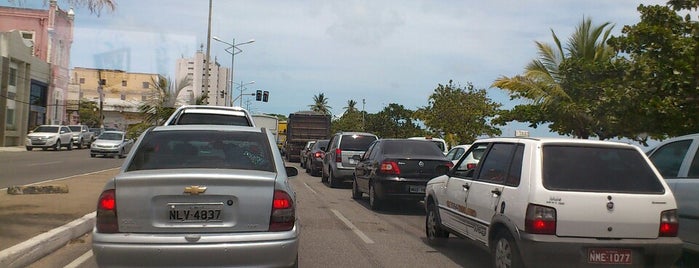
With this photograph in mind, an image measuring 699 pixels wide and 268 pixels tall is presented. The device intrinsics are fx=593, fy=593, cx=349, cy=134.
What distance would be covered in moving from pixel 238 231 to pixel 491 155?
334 centimetres

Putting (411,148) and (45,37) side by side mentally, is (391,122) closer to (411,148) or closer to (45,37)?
(45,37)

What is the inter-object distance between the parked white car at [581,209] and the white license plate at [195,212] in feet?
9.13

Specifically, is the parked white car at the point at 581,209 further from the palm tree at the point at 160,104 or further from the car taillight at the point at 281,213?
the palm tree at the point at 160,104

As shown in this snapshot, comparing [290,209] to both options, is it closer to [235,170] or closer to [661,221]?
[235,170]

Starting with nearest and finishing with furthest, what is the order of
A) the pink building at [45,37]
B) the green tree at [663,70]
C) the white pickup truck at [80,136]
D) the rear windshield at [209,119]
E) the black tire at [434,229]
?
the black tire at [434,229], the green tree at [663,70], the rear windshield at [209,119], the white pickup truck at [80,136], the pink building at [45,37]

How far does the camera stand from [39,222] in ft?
27.7

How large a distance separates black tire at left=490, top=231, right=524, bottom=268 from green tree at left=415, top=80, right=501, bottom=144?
29464mm

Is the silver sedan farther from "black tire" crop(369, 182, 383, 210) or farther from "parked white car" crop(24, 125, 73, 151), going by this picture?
"parked white car" crop(24, 125, 73, 151)

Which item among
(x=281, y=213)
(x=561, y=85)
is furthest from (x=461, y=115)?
(x=281, y=213)

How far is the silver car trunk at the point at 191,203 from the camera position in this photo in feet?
15.8

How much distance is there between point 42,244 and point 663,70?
31.0ft

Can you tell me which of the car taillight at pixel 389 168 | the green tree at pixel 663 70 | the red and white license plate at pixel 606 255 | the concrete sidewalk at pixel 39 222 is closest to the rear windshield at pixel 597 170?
the red and white license plate at pixel 606 255

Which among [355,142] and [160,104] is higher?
[160,104]

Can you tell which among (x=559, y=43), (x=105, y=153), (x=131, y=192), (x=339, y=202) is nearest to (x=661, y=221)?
(x=131, y=192)
